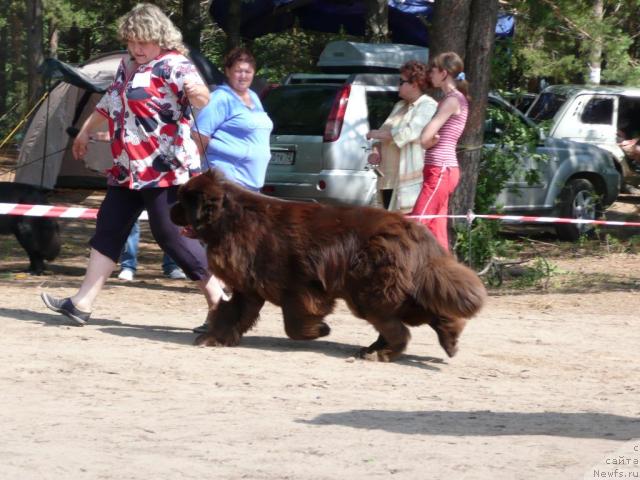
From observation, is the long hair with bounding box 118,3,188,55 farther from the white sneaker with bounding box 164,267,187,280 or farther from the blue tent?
the blue tent

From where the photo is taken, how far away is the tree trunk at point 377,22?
62.6 feet

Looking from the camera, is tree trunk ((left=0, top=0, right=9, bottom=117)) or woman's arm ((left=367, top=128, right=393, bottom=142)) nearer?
woman's arm ((left=367, top=128, right=393, bottom=142))

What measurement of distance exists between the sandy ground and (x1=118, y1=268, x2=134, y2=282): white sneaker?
3.60ft

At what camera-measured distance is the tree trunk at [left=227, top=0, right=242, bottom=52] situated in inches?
742

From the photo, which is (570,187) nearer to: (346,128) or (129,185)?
(346,128)

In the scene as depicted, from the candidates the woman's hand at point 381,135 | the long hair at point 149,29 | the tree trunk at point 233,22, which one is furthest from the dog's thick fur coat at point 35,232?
the tree trunk at point 233,22

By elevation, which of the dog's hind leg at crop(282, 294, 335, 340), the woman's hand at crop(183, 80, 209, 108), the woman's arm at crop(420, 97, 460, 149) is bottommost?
the dog's hind leg at crop(282, 294, 335, 340)

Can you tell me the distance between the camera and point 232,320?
761cm

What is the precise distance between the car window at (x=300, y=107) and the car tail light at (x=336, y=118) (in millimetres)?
95

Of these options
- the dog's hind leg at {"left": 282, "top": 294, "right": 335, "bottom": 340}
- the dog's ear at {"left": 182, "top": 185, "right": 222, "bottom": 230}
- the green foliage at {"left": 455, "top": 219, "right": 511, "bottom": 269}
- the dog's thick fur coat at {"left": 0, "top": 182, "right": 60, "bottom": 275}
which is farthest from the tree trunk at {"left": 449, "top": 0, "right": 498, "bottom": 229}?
the dog's ear at {"left": 182, "top": 185, "right": 222, "bottom": 230}

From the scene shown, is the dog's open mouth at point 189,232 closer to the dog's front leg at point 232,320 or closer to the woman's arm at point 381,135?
the dog's front leg at point 232,320

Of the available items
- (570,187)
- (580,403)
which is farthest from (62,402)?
(570,187)

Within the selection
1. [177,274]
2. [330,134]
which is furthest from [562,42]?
[177,274]

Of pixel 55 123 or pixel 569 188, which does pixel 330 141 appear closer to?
pixel 569 188
